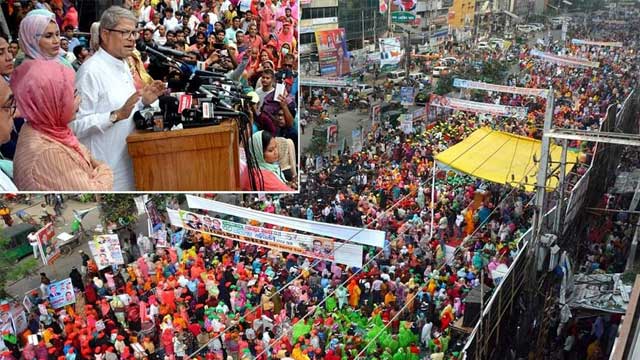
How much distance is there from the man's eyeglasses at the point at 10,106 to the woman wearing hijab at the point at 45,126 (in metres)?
0.02

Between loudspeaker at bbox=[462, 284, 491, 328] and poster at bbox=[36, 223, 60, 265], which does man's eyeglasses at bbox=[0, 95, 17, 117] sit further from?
poster at bbox=[36, 223, 60, 265]

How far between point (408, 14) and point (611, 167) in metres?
5.06

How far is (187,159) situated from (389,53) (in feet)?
25.2

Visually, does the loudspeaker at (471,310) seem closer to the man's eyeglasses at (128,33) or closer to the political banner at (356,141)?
the man's eyeglasses at (128,33)

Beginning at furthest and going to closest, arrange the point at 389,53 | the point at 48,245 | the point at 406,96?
1. the point at 389,53
2. the point at 406,96
3. the point at 48,245

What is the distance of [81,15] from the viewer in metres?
3.03

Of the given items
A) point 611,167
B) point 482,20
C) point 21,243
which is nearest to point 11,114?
point 21,243

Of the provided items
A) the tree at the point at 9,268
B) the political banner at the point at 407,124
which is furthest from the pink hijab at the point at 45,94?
the political banner at the point at 407,124

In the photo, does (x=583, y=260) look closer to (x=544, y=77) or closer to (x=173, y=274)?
(x=173, y=274)

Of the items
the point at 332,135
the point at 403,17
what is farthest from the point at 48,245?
the point at 403,17

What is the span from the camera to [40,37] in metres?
3.05

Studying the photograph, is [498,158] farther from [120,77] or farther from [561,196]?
[120,77]

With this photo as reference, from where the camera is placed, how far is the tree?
19.4 feet

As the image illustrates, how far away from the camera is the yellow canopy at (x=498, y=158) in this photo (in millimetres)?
5648
